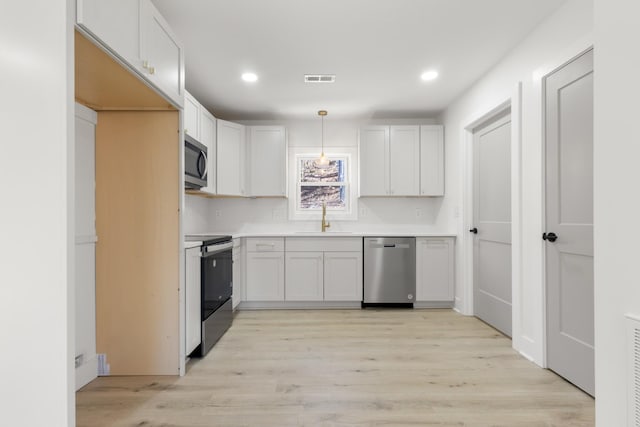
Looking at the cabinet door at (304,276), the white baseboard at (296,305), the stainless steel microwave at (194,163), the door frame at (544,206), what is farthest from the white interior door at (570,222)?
the stainless steel microwave at (194,163)

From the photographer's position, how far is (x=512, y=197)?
2643 mm

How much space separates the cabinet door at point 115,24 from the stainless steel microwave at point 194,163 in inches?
41.8

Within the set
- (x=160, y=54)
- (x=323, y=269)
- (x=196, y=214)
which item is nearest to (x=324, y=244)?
(x=323, y=269)

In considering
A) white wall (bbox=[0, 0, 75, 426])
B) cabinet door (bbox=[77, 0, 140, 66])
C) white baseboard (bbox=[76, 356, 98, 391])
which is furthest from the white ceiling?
white baseboard (bbox=[76, 356, 98, 391])

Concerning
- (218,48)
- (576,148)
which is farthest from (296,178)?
(576,148)

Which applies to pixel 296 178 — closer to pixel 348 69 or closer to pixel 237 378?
pixel 348 69

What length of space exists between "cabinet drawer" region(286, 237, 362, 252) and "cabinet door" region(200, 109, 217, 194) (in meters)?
1.06

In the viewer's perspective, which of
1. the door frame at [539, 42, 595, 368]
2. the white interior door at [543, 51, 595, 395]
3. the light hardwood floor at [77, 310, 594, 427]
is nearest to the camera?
the light hardwood floor at [77, 310, 594, 427]

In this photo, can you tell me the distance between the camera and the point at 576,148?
6.69 ft

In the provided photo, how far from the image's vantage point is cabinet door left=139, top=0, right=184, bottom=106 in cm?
174

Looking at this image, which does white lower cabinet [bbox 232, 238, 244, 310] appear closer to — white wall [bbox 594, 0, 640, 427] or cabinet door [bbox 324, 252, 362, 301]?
cabinet door [bbox 324, 252, 362, 301]

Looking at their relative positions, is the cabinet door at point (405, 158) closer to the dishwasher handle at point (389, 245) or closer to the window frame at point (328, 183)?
the window frame at point (328, 183)

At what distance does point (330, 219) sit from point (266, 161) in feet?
3.80

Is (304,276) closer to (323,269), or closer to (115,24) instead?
(323,269)
